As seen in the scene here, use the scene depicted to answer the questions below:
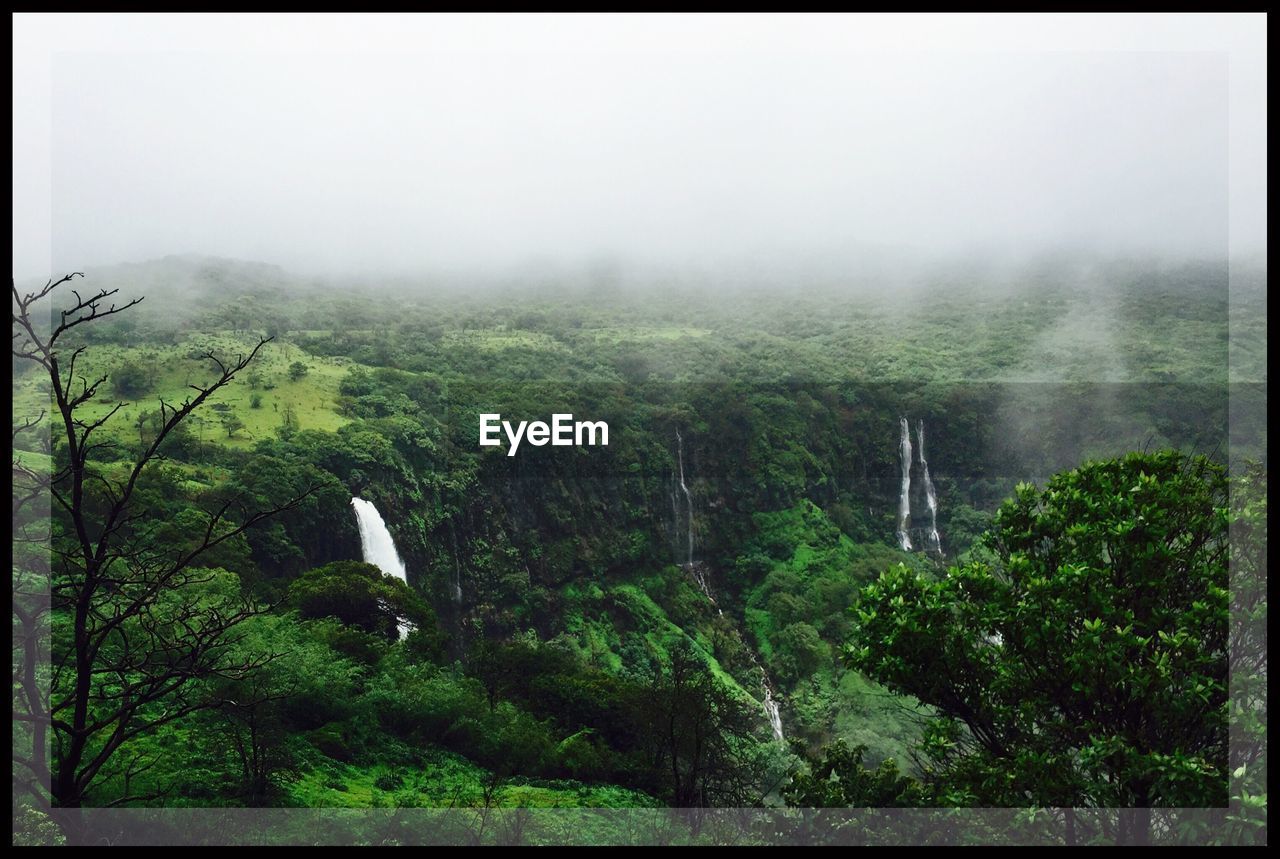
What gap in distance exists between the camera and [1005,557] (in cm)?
731

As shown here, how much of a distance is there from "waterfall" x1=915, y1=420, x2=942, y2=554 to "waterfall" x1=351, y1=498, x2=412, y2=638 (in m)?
5.14

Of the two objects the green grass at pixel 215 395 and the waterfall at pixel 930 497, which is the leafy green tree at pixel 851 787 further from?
the green grass at pixel 215 395

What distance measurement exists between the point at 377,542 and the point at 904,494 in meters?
5.16

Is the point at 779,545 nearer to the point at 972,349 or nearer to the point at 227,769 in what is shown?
the point at 972,349

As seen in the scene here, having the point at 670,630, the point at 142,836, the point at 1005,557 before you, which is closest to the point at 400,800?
the point at 142,836

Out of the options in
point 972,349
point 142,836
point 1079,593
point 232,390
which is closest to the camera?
point 1079,593

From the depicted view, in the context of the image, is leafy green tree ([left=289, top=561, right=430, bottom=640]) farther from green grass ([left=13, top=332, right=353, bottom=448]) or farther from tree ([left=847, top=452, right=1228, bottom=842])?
tree ([left=847, top=452, right=1228, bottom=842])

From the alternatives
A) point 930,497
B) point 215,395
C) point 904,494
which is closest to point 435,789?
point 215,395

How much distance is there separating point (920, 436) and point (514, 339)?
4208 mm

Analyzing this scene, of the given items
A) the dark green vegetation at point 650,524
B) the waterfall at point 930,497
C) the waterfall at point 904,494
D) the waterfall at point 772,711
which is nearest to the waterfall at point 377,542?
the dark green vegetation at point 650,524

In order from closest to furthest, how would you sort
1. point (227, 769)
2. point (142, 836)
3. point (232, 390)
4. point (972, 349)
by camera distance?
point (142, 836)
point (227, 769)
point (232, 390)
point (972, 349)

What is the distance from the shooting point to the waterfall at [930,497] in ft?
31.9

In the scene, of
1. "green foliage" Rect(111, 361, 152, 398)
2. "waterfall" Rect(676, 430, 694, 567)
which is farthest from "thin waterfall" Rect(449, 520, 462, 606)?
"green foliage" Rect(111, 361, 152, 398)

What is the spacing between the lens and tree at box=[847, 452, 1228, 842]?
625cm
